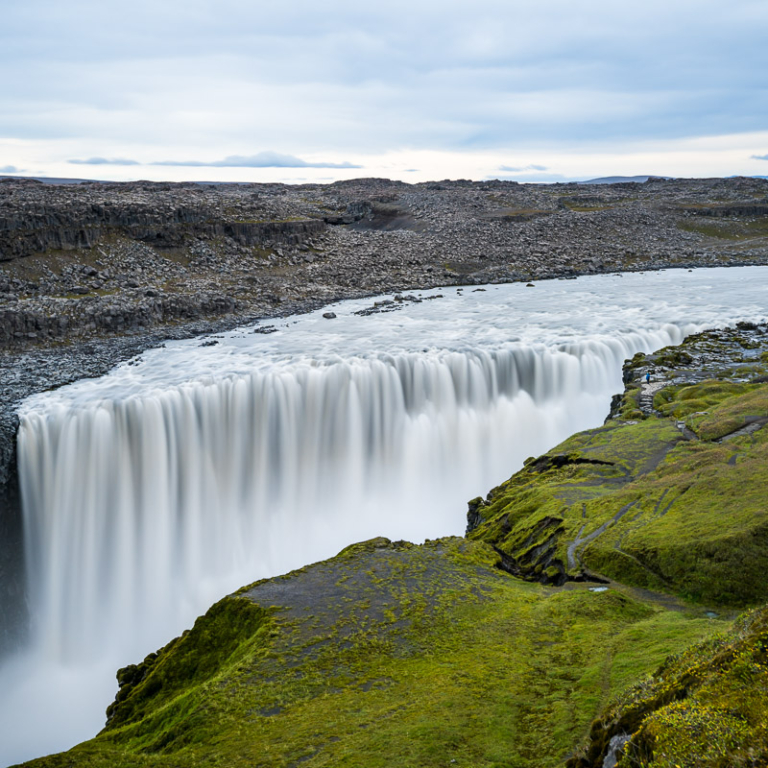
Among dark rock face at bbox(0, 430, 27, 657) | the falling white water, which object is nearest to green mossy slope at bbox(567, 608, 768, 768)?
the falling white water

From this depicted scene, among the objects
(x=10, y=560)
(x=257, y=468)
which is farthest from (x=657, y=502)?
(x=10, y=560)

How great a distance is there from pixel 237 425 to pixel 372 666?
23.4 m

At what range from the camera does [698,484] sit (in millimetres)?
18953

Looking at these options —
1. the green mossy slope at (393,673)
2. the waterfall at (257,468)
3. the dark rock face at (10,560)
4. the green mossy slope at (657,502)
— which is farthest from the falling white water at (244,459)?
the green mossy slope at (393,673)

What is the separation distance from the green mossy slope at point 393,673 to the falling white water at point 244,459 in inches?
485

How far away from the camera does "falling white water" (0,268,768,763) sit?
27062 millimetres

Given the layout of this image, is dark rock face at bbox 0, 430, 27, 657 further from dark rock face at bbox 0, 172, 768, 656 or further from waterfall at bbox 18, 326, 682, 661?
waterfall at bbox 18, 326, 682, 661

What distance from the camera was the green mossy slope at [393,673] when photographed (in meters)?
10.0

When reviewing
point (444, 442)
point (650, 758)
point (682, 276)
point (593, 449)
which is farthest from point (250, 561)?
point (682, 276)

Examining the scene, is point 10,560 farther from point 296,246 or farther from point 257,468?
point 296,246

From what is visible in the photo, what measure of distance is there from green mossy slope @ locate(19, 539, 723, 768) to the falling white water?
485 inches

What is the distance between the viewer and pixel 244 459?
110 ft

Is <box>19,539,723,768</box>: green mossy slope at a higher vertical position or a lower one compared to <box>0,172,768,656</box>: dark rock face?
lower

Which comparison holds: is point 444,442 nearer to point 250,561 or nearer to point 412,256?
point 250,561
